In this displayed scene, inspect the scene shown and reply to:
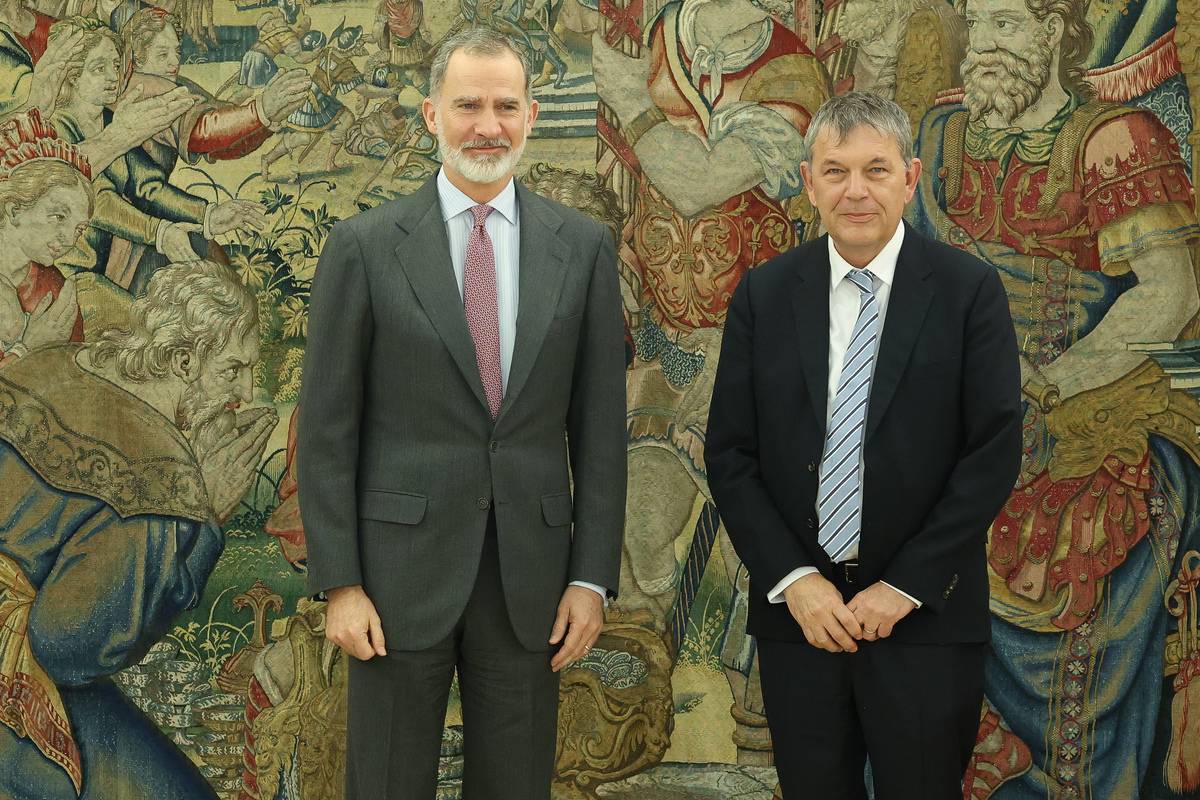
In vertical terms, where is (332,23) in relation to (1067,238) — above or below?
above

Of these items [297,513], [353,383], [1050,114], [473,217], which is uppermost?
[1050,114]

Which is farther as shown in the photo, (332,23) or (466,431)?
(332,23)

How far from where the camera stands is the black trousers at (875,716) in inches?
97.8

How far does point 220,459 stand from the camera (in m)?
3.72

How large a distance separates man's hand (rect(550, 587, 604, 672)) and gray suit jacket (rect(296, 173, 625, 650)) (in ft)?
0.08

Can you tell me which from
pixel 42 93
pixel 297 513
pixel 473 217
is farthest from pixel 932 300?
pixel 42 93

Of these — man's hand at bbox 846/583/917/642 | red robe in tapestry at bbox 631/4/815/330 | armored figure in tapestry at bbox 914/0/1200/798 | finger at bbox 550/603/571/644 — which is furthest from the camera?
red robe in tapestry at bbox 631/4/815/330

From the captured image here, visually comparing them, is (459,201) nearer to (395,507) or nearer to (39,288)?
(395,507)

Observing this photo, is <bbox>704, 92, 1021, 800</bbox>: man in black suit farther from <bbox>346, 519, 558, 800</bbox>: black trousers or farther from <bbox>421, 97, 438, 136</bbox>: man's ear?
<bbox>421, 97, 438, 136</bbox>: man's ear

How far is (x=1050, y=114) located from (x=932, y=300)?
1296 mm

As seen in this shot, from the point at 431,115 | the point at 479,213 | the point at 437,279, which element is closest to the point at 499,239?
the point at 479,213

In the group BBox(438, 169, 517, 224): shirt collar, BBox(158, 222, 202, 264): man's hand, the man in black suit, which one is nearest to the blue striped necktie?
the man in black suit

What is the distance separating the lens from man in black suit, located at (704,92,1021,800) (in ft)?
8.15

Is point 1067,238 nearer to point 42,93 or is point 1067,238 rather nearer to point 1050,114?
point 1050,114
